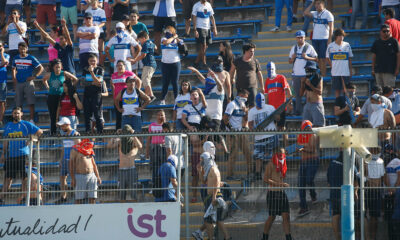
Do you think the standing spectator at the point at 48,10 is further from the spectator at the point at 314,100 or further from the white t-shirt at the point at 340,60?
the spectator at the point at 314,100

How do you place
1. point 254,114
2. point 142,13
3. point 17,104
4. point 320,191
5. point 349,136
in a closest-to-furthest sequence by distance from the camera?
1. point 349,136
2. point 320,191
3. point 254,114
4. point 17,104
5. point 142,13

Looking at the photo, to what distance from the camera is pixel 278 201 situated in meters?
11.9

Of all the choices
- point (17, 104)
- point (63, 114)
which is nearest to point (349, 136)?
point (63, 114)

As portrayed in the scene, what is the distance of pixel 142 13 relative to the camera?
20609mm

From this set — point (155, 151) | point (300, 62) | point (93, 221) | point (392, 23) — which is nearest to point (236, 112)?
point (300, 62)

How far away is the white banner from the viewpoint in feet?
38.8

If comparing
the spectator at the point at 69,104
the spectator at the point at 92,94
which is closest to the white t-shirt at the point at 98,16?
the spectator at the point at 92,94

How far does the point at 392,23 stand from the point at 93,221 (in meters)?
8.16

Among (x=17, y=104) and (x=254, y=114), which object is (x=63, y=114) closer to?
(x=17, y=104)

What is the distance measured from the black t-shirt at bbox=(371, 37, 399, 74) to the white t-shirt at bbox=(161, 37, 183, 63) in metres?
4.12

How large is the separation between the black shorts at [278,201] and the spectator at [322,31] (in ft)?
19.9

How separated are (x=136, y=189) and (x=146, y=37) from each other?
246 inches

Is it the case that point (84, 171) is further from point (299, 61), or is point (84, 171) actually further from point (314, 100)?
point (299, 61)

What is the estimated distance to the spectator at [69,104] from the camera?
1642 centimetres
